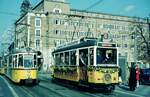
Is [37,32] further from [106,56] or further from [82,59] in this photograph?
[106,56]

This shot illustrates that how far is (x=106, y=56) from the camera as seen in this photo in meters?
23.0

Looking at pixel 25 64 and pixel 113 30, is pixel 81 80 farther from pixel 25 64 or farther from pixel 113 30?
pixel 113 30

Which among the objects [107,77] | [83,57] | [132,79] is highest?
[83,57]

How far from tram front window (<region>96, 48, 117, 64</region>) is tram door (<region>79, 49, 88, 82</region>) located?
48.0 inches

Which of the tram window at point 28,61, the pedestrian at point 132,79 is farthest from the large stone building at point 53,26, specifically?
the pedestrian at point 132,79

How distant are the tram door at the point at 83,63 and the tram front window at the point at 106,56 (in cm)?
122

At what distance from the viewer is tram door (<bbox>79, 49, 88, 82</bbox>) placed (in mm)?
23734

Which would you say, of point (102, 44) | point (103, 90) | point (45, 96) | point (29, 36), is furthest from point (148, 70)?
point (29, 36)

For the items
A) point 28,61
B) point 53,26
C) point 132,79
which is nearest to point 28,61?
point 28,61

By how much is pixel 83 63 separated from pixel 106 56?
1913 mm

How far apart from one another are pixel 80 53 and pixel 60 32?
3022 inches

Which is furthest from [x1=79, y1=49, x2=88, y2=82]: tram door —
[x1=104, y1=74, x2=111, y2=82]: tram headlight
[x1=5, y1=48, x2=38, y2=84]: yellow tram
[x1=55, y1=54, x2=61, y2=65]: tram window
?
[x1=55, y1=54, x2=61, y2=65]: tram window

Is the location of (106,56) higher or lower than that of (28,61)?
higher

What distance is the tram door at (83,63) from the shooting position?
23734mm
